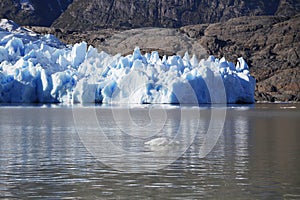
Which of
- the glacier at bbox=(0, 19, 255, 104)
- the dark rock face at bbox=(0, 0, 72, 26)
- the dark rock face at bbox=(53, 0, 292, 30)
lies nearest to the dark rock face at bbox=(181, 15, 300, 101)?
the glacier at bbox=(0, 19, 255, 104)

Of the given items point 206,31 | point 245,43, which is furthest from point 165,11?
point 245,43

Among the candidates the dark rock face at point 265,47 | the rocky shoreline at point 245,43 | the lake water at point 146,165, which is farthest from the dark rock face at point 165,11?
the lake water at point 146,165

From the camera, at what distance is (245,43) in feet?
429

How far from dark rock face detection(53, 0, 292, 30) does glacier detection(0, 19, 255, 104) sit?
432 ft

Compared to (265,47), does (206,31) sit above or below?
above

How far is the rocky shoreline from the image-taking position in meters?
104

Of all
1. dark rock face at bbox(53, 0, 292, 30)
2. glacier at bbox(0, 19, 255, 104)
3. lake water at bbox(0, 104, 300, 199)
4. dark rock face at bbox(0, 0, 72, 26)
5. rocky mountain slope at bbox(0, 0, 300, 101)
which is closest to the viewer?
lake water at bbox(0, 104, 300, 199)

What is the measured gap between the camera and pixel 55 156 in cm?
1677

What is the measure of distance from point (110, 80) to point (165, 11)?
14357 centimetres

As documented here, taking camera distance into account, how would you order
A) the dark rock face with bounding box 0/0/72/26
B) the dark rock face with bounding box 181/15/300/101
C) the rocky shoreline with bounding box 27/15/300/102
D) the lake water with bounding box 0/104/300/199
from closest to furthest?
the lake water with bounding box 0/104/300/199 < the dark rock face with bounding box 181/15/300/101 < the rocky shoreline with bounding box 27/15/300/102 < the dark rock face with bounding box 0/0/72/26

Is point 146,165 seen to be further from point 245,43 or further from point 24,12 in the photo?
point 24,12

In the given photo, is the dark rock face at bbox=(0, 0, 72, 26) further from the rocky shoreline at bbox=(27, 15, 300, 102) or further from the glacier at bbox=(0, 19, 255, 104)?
the glacier at bbox=(0, 19, 255, 104)

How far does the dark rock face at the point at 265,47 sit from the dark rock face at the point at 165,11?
46640 millimetres

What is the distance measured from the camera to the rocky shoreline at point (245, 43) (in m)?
104
